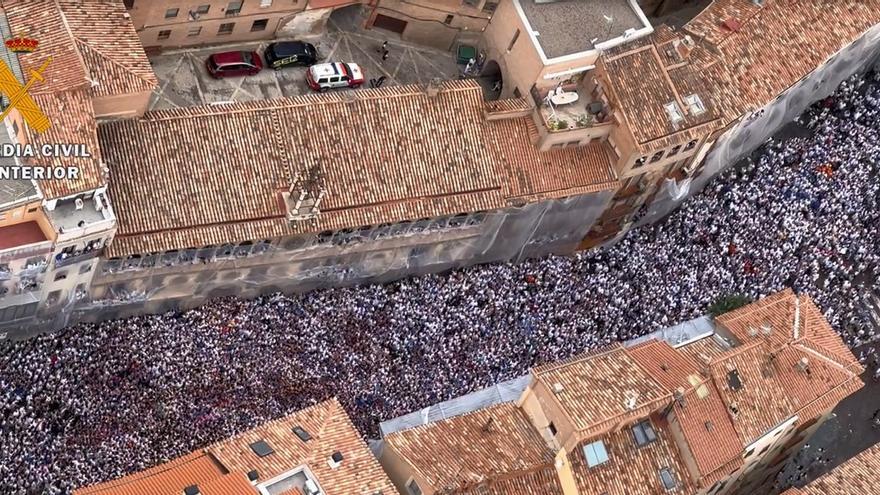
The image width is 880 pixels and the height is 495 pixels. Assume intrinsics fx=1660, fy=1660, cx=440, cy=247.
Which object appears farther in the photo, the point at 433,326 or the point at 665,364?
the point at 433,326

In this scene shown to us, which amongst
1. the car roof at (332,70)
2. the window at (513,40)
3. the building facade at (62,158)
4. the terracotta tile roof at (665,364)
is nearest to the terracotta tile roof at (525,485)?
the terracotta tile roof at (665,364)

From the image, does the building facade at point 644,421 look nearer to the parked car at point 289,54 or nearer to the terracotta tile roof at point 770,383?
the terracotta tile roof at point 770,383

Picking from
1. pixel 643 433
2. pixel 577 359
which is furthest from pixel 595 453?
pixel 577 359

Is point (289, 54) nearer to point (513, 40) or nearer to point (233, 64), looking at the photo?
point (233, 64)

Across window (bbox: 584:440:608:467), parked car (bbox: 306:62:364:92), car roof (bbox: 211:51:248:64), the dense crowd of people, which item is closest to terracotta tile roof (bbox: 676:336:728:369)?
the dense crowd of people

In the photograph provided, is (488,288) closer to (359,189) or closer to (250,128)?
(359,189)

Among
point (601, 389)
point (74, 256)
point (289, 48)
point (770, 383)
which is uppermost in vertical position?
point (770, 383)

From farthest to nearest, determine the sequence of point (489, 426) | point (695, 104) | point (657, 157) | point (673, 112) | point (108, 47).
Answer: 1. point (657, 157)
2. point (695, 104)
3. point (673, 112)
4. point (108, 47)
5. point (489, 426)
